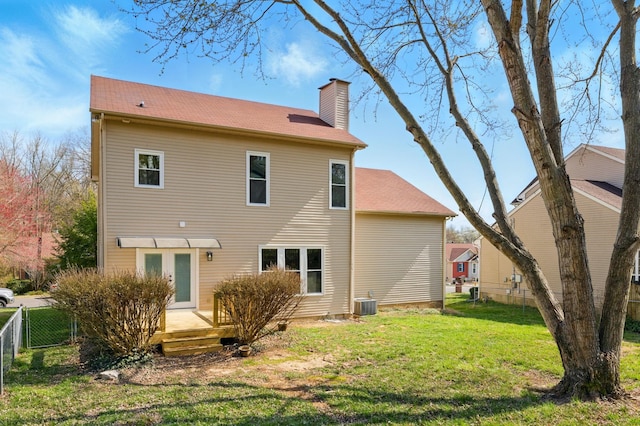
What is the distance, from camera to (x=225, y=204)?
11.1 meters

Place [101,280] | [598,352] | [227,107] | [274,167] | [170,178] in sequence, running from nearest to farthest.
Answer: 1. [598,352]
2. [101,280]
3. [170,178]
4. [274,167]
5. [227,107]

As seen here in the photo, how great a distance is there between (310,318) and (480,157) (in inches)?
292

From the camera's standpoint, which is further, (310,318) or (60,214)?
(60,214)

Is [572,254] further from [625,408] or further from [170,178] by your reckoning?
[170,178]

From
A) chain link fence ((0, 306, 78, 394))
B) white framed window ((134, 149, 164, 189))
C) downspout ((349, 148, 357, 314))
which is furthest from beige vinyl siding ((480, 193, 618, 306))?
chain link fence ((0, 306, 78, 394))

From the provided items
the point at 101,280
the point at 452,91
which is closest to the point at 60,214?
the point at 101,280

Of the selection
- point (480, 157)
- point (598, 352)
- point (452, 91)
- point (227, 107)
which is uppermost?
point (227, 107)

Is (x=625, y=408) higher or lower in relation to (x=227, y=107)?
lower

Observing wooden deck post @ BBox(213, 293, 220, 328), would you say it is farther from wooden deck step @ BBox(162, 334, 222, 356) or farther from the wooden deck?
wooden deck step @ BBox(162, 334, 222, 356)

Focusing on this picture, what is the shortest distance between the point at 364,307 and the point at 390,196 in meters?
4.46

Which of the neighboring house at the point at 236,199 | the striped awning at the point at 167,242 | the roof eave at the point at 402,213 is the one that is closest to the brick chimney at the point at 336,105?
the neighboring house at the point at 236,199

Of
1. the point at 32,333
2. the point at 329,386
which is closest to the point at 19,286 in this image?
the point at 32,333

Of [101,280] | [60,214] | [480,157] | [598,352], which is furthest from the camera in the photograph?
[60,214]

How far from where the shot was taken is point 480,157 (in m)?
6.13
